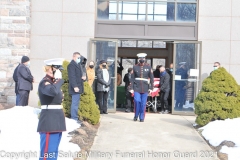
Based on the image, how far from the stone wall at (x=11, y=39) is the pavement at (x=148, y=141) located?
3761 millimetres

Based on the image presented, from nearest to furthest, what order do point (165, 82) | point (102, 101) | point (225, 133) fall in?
point (225, 133) < point (102, 101) < point (165, 82)

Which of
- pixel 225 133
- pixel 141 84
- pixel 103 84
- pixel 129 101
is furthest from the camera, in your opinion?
pixel 129 101

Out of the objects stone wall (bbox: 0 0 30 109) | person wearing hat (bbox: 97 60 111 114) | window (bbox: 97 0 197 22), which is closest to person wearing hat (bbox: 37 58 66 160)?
person wearing hat (bbox: 97 60 111 114)

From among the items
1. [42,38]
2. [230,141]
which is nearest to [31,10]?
[42,38]

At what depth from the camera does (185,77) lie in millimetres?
12859

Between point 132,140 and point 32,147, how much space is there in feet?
7.32

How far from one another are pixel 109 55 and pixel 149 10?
1995 mm

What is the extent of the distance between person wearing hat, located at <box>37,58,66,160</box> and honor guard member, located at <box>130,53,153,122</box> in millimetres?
4679

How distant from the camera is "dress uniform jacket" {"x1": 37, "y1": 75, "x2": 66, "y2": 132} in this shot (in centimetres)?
573

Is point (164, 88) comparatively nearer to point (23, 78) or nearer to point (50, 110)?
point (23, 78)

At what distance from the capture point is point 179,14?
13.1 meters

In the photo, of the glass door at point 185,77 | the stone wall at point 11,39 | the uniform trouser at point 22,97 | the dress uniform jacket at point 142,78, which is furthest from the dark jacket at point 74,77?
the glass door at point 185,77

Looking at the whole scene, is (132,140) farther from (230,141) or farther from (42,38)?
(42,38)

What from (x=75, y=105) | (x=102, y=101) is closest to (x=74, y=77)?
(x=75, y=105)
